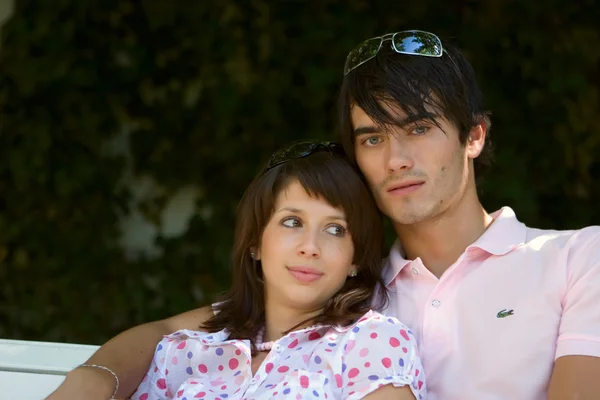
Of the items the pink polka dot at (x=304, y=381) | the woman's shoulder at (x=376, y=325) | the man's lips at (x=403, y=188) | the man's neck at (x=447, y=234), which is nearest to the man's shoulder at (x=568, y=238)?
the man's neck at (x=447, y=234)

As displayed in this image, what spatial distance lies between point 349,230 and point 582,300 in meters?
0.56

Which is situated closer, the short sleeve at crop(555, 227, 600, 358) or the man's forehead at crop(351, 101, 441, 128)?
the short sleeve at crop(555, 227, 600, 358)

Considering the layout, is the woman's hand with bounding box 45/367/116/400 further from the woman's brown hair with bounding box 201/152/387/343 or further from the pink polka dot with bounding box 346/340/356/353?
the pink polka dot with bounding box 346/340/356/353

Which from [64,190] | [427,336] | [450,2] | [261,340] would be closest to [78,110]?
[64,190]

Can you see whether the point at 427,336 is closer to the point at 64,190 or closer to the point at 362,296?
the point at 362,296

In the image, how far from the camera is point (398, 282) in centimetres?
229

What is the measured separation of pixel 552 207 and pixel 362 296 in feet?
6.03

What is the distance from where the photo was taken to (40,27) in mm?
3945

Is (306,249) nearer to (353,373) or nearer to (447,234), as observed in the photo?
(353,373)

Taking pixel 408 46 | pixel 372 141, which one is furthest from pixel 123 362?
pixel 408 46

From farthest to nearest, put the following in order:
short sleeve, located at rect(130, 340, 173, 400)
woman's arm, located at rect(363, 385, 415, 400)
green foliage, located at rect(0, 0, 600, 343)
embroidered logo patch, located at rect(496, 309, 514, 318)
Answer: green foliage, located at rect(0, 0, 600, 343), short sleeve, located at rect(130, 340, 173, 400), embroidered logo patch, located at rect(496, 309, 514, 318), woman's arm, located at rect(363, 385, 415, 400)

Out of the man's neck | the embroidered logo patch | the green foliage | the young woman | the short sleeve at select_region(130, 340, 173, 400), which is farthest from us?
the green foliage

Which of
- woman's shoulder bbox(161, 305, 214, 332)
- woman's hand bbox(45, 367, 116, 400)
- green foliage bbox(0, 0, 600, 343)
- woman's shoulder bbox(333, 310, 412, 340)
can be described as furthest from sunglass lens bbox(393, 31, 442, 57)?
green foliage bbox(0, 0, 600, 343)

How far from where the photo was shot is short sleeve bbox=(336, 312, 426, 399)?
1.89 m
